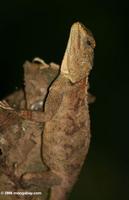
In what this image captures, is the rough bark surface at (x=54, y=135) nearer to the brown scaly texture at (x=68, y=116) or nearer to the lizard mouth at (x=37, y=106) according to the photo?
the brown scaly texture at (x=68, y=116)

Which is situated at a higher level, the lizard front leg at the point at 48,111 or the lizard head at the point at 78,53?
→ the lizard head at the point at 78,53

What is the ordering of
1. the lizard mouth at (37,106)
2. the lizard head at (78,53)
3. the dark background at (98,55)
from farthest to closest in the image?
the dark background at (98,55) < the lizard mouth at (37,106) < the lizard head at (78,53)

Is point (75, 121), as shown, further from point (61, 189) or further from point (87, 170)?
point (87, 170)

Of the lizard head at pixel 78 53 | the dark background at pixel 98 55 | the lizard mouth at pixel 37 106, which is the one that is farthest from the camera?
the dark background at pixel 98 55

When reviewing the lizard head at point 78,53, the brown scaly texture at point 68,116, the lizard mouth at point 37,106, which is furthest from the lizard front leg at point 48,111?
the lizard mouth at point 37,106

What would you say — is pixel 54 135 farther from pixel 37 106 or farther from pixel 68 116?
pixel 37 106

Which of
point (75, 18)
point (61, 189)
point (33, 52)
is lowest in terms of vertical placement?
point (61, 189)

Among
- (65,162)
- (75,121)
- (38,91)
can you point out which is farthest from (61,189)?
(38,91)

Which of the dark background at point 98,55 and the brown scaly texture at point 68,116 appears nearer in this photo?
the brown scaly texture at point 68,116

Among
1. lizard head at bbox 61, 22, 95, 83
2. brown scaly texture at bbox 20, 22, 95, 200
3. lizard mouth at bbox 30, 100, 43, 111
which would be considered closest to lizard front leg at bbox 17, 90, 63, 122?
brown scaly texture at bbox 20, 22, 95, 200
